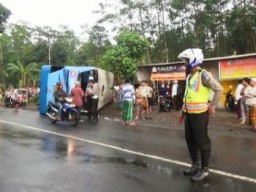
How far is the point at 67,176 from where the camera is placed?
689 centimetres

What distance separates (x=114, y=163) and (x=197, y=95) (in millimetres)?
2086

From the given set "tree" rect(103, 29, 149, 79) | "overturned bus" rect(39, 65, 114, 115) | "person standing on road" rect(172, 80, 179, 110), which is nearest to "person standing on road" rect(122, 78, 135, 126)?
"overturned bus" rect(39, 65, 114, 115)

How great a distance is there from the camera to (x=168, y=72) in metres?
24.1

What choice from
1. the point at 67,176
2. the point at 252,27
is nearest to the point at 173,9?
the point at 252,27

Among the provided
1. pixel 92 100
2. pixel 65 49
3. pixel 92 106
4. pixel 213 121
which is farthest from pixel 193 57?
pixel 65 49

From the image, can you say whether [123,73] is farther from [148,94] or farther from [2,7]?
[2,7]

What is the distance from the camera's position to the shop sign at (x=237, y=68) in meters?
19.9

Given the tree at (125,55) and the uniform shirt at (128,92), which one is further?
the tree at (125,55)

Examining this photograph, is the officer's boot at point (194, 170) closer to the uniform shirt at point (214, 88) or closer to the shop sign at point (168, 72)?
the uniform shirt at point (214, 88)

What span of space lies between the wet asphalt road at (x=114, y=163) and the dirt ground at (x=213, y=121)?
196 cm

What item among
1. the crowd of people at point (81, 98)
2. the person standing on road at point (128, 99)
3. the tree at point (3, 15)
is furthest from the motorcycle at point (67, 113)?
the tree at point (3, 15)

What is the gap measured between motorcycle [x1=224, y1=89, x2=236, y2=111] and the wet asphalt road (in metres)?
8.41

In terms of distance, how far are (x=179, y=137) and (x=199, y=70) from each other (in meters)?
5.79

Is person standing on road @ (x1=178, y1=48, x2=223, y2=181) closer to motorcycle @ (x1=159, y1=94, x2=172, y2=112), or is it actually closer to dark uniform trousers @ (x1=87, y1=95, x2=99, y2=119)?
dark uniform trousers @ (x1=87, y1=95, x2=99, y2=119)
